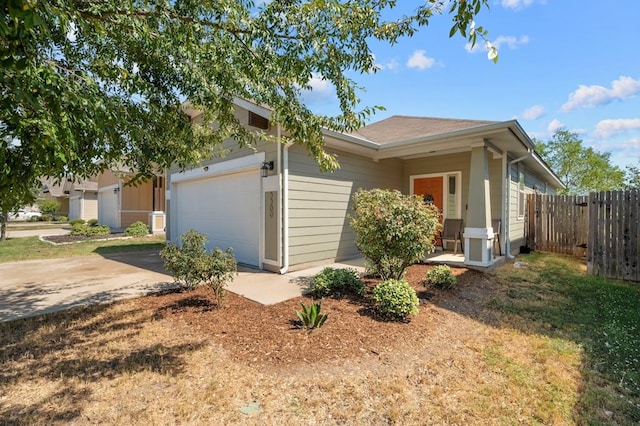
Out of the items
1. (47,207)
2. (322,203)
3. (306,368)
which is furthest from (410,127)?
(47,207)

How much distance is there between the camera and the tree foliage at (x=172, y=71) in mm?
2209

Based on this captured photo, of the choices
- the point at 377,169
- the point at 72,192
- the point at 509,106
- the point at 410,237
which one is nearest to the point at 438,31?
the point at 410,237

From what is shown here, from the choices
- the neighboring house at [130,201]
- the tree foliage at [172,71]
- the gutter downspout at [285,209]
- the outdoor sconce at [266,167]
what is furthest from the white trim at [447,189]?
the neighboring house at [130,201]

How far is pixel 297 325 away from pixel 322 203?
12.9 ft

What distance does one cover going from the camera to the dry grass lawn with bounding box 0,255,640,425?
7.47 ft

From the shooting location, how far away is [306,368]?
9.32ft

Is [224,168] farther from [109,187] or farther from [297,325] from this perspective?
[109,187]

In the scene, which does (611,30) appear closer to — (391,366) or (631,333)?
(631,333)

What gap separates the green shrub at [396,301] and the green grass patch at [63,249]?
387 inches

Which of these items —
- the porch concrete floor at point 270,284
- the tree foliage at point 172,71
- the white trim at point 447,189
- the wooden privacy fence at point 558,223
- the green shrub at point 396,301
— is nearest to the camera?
the tree foliage at point 172,71

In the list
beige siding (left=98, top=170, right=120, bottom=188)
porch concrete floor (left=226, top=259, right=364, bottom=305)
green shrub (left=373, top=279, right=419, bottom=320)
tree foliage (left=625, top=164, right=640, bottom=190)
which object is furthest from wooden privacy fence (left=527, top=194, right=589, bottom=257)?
beige siding (left=98, top=170, right=120, bottom=188)

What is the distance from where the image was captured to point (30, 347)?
10.9ft

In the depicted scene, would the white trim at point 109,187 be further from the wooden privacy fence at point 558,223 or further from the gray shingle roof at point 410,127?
the wooden privacy fence at point 558,223

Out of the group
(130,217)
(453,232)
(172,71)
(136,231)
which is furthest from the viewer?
(130,217)
